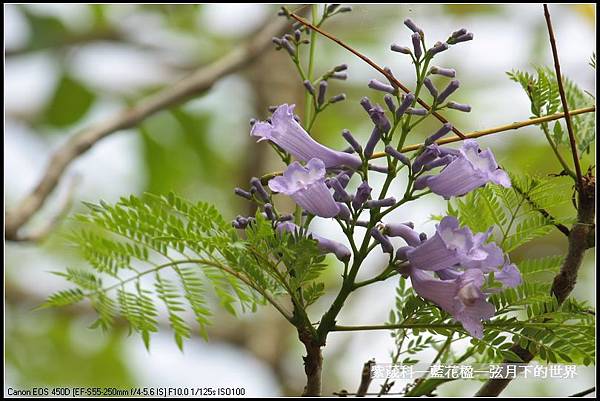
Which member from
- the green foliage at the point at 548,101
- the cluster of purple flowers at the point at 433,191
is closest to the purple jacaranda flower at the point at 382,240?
the cluster of purple flowers at the point at 433,191

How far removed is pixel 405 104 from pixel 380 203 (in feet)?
0.27

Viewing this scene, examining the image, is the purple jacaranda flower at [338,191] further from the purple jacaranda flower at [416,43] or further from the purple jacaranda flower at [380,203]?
the purple jacaranda flower at [416,43]

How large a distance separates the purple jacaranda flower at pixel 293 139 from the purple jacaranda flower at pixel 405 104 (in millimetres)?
59

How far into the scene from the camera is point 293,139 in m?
0.71

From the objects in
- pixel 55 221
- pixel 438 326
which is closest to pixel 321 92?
pixel 438 326

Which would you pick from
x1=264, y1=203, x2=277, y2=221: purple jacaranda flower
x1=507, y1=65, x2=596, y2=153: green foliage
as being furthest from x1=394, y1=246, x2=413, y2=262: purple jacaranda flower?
x1=507, y1=65, x2=596, y2=153: green foliage

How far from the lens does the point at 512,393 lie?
6.89 feet

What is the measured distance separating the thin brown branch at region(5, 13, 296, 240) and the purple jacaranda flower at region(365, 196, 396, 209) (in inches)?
32.3

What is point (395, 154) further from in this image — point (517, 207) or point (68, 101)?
point (68, 101)

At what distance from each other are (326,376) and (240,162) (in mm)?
811

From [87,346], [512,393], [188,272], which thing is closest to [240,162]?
[87,346]

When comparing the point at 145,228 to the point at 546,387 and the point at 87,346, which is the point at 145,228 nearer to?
the point at 546,387

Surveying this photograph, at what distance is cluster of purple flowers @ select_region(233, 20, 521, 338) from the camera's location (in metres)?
0.62

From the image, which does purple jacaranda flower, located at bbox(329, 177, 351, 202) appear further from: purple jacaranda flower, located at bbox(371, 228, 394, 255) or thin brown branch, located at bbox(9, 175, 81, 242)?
thin brown branch, located at bbox(9, 175, 81, 242)
